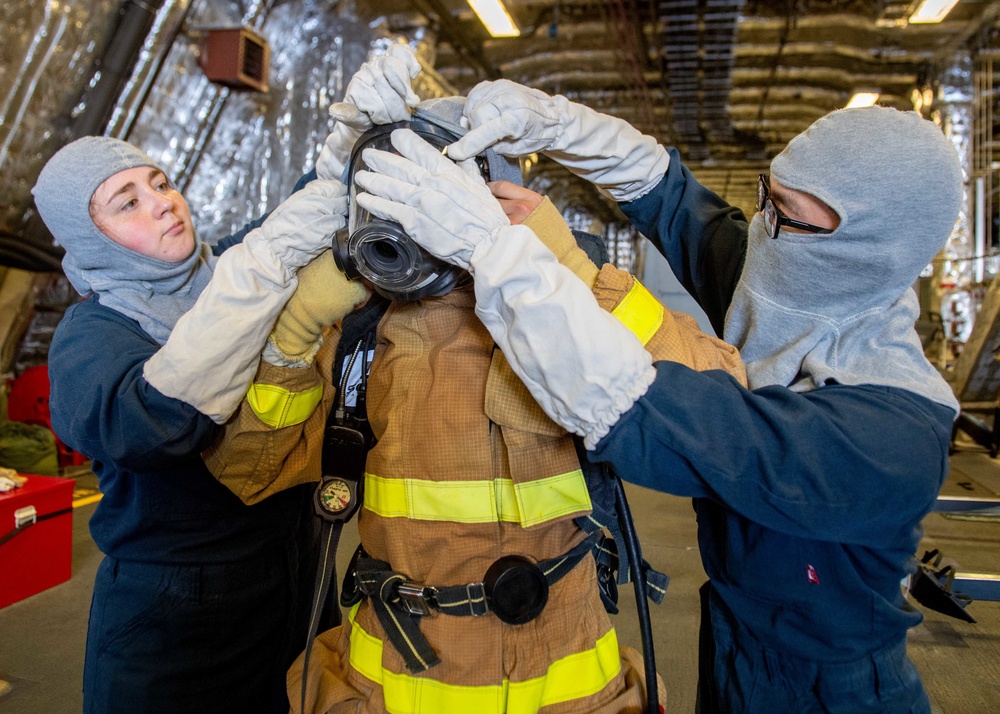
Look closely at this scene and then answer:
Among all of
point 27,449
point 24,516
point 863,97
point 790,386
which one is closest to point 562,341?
point 790,386

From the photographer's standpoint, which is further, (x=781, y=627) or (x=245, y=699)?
(x=245, y=699)

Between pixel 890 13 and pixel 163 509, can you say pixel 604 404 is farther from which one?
pixel 890 13

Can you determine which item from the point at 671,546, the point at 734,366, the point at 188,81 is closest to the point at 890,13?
the point at 671,546

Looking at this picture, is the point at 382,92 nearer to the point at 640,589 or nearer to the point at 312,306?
the point at 312,306

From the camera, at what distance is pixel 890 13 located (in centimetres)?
541

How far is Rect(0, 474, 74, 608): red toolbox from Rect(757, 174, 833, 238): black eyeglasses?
3225 mm

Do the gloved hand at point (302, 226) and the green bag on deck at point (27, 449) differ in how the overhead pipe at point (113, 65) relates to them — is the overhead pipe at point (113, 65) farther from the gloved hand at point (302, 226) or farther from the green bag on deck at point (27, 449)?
the gloved hand at point (302, 226)

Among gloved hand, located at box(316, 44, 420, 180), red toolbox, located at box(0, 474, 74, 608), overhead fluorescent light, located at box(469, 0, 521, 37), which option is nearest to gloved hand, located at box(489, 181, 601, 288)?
gloved hand, located at box(316, 44, 420, 180)

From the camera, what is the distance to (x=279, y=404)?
1206 millimetres

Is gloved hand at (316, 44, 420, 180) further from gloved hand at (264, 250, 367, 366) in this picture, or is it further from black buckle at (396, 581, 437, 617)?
black buckle at (396, 581, 437, 617)

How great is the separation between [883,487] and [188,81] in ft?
15.5

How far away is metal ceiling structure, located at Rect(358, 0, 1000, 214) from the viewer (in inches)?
211

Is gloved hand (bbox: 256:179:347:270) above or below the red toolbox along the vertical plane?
above

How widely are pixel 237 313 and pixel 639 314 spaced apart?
629 millimetres
